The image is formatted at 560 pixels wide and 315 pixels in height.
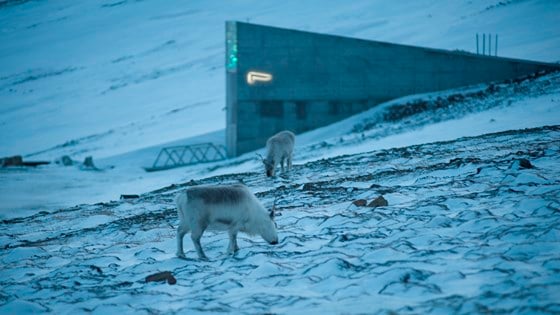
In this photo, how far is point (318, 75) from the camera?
27.5 metres

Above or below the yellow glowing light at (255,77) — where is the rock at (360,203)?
below

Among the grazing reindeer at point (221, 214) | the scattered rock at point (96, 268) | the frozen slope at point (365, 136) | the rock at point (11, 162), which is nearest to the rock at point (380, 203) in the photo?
the grazing reindeer at point (221, 214)

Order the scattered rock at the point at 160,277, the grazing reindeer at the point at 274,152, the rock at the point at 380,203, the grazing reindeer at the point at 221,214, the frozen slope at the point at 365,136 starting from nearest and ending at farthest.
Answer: the scattered rock at the point at 160,277 → the grazing reindeer at the point at 221,214 → the rock at the point at 380,203 → the grazing reindeer at the point at 274,152 → the frozen slope at the point at 365,136

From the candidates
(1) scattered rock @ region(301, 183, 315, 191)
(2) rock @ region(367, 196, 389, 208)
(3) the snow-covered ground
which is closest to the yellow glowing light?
(3) the snow-covered ground

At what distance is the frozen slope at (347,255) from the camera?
19.4ft

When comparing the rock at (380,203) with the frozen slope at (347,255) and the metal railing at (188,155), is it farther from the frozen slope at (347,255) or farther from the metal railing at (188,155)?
the metal railing at (188,155)

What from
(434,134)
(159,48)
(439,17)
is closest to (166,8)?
(159,48)

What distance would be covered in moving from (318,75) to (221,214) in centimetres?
2021

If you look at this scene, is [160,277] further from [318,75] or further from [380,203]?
[318,75]

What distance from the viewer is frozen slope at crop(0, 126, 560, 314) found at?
5.90m

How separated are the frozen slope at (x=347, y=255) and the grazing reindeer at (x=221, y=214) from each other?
25cm

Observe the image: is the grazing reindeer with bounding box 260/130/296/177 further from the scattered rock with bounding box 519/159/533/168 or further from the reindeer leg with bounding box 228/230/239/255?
the reindeer leg with bounding box 228/230/239/255

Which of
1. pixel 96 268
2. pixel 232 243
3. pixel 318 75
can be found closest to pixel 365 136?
pixel 318 75

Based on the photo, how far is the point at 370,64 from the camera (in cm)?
2786
